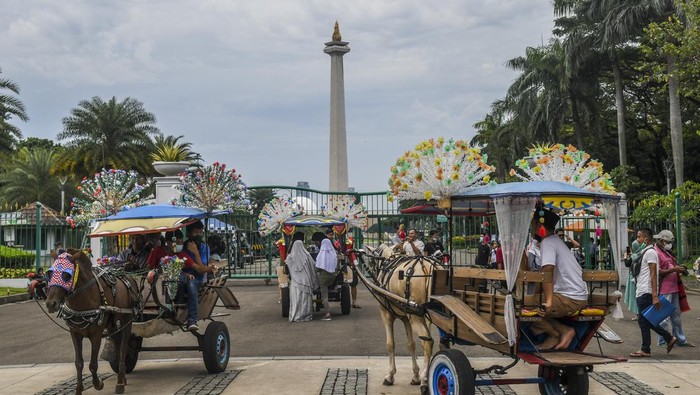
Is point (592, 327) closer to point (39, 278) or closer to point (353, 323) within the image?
point (39, 278)

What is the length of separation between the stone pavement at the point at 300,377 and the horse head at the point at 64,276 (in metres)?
1.59

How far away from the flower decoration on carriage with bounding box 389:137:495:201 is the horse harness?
3.65m

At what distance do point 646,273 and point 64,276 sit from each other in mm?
7964

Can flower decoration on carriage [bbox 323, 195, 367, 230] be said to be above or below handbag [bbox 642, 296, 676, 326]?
above

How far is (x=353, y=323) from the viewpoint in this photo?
15.5 m

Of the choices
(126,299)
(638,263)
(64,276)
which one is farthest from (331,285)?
(64,276)

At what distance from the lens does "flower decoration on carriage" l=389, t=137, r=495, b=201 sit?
8.30 m

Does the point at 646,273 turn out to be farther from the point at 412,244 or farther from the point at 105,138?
the point at 105,138

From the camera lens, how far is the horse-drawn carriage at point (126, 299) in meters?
8.80

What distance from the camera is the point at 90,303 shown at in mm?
8930

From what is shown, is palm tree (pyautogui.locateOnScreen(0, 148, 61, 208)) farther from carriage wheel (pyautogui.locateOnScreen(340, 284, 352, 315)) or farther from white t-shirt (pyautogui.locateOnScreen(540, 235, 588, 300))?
white t-shirt (pyautogui.locateOnScreen(540, 235, 588, 300))

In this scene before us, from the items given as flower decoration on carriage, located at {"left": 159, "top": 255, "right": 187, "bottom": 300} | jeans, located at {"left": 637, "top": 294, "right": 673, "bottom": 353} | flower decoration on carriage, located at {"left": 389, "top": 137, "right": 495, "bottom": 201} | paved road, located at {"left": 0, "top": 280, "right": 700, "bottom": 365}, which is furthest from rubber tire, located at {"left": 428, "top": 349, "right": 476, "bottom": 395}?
jeans, located at {"left": 637, "top": 294, "right": 673, "bottom": 353}

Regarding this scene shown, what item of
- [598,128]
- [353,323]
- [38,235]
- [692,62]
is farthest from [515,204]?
[598,128]

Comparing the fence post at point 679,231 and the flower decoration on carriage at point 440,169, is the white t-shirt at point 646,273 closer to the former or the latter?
the flower decoration on carriage at point 440,169
